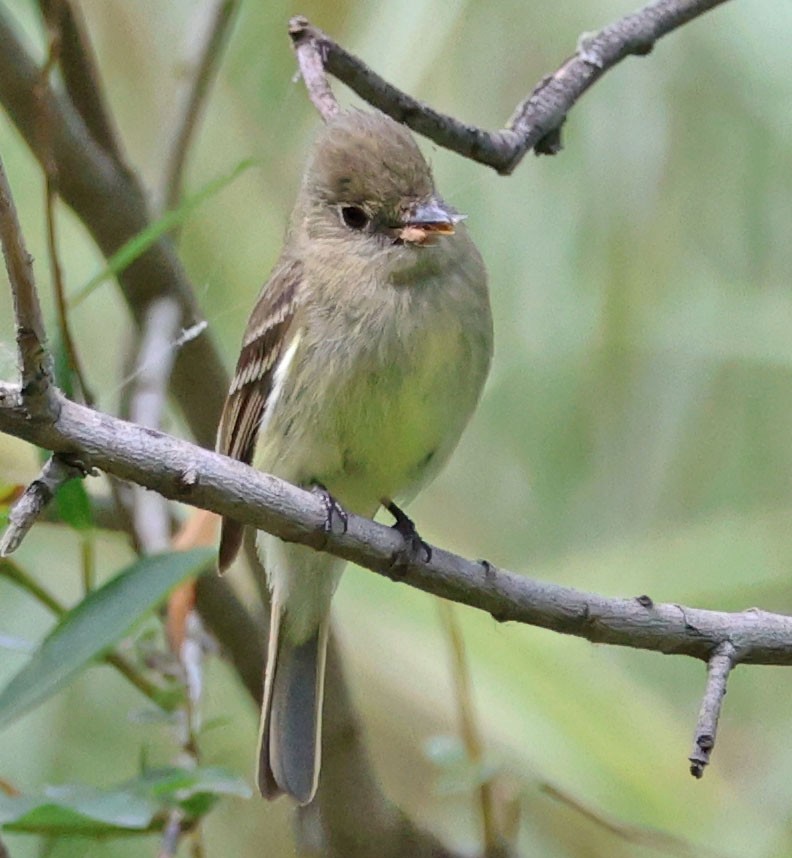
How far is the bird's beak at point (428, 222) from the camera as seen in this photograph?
2.32 meters

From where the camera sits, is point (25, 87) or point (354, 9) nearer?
point (25, 87)

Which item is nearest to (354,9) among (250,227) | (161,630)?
(250,227)

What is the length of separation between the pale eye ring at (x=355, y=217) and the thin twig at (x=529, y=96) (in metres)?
0.17

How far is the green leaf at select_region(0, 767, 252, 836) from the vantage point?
1.99m

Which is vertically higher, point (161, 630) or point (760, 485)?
point (760, 485)

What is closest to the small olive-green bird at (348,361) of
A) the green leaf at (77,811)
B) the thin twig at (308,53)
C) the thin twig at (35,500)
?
the thin twig at (308,53)

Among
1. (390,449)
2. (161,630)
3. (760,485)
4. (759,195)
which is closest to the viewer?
(390,449)

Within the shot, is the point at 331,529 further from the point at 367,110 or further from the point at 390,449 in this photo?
the point at 367,110

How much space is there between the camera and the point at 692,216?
11.3 feet

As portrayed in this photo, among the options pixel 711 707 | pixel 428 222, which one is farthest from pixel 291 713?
pixel 711 707

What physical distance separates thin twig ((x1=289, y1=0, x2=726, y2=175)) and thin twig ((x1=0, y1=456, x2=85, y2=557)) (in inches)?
37.0

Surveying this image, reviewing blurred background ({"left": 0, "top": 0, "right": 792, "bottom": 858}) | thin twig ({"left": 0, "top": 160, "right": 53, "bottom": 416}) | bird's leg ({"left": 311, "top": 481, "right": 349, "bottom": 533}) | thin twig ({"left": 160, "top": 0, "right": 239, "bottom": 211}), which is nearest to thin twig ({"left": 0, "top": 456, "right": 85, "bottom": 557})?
thin twig ({"left": 0, "top": 160, "right": 53, "bottom": 416})

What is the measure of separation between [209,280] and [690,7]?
1216mm

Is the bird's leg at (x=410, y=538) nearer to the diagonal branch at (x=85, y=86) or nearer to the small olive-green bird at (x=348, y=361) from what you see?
the small olive-green bird at (x=348, y=361)
